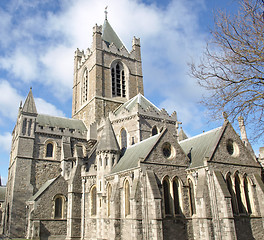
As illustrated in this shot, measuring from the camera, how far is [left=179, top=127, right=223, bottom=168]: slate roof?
1966 cm

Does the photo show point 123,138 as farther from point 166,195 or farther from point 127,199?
point 166,195

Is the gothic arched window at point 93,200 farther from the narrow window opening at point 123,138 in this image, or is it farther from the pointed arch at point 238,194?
the pointed arch at point 238,194

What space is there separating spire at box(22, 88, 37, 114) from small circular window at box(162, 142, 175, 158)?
696 inches

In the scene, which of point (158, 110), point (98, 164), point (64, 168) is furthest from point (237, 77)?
point (64, 168)

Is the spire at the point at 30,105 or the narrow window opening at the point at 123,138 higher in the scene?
the spire at the point at 30,105

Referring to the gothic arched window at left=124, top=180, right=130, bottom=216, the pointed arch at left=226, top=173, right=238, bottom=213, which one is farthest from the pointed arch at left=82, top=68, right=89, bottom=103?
the pointed arch at left=226, top=173, right=238, bottom=213

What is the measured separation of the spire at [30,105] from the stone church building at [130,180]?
122 mm

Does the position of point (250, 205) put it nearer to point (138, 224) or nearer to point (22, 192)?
point (138, 224)

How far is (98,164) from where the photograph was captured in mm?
23406

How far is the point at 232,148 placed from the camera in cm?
2061

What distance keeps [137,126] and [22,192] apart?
13.7 metres

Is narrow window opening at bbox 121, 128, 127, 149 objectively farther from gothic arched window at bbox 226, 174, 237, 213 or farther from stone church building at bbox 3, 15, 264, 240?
gothic arched window at bbox 226, 174, 237, 213

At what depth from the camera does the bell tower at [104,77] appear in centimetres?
3547

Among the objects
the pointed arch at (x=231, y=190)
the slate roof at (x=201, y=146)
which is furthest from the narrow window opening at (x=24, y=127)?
the pointed arch at (x=231, y=190)
